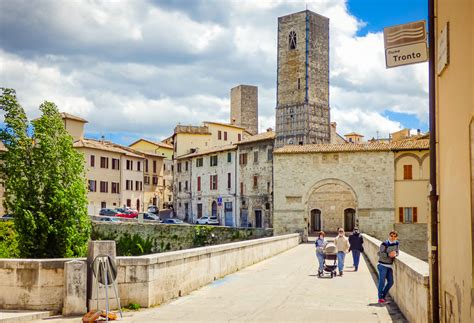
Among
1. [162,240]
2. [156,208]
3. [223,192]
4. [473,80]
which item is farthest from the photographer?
[156,208]

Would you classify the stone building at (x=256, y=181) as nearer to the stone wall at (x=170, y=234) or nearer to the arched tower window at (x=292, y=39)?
the stone wall at (x=170, y=234)

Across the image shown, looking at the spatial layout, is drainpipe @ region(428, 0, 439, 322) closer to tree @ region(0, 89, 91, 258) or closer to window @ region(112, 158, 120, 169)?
tree @ region(0, 89, 91, 258)

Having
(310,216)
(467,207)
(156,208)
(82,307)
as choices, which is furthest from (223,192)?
(467,207)

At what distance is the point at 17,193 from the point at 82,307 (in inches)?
615

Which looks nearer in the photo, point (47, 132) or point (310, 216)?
point (47, 132)

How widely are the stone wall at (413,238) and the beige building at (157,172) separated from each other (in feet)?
134

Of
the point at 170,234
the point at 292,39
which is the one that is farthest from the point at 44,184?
the point at 292,39

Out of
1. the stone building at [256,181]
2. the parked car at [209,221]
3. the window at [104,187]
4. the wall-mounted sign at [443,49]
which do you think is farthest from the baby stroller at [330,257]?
the window at [104,187]

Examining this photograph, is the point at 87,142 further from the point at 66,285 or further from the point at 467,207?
the point at 467,207

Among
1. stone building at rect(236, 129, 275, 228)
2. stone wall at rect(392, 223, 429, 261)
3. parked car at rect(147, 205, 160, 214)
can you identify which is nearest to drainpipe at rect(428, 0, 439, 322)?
stone wall at rect(392, 223, 429, 261)

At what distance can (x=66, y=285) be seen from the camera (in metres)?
9.58

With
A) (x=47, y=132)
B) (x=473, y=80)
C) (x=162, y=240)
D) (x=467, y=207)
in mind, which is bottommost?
(x=162, y=240)

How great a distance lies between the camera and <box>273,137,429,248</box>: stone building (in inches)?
1725

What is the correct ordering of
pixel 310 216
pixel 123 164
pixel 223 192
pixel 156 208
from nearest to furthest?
pixel 310 216, pixel 223 192, pixel 123 164, pixel 156 208
